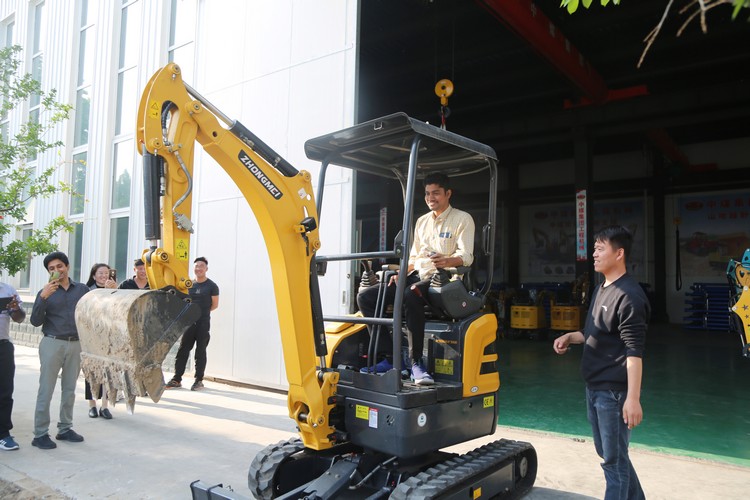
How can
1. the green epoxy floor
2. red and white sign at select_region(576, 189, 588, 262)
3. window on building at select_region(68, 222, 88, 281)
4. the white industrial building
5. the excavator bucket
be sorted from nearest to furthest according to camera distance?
1. the excavator bucket
2. the green epoxy floor
3. the white industrial building
4. window on building at select_region(68, 222, 88, 281)
5. red and white sign at select_region(576, 189, 588, 262)

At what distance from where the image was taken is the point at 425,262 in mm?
3938

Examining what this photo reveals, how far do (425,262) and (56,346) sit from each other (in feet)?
12.5

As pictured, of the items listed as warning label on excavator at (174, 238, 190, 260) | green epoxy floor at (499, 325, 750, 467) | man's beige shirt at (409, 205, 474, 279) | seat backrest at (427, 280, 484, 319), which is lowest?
green epoxy floor at (499, 325, 750, 467)

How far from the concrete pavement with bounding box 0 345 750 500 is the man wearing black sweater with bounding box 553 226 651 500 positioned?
46.2 inches

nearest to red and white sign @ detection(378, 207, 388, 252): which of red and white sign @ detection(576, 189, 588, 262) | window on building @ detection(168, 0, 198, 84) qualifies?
red and white sign @ detection(576, 189, 588, 262)

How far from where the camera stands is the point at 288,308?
3.43 meters

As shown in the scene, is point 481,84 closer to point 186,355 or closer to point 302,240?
point 186,355

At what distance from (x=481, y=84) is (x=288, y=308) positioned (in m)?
12.5

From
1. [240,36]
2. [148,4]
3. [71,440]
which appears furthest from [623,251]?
[148,4]

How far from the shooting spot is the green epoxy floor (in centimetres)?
551

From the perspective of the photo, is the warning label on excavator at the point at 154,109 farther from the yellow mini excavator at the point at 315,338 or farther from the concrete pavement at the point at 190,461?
the concrete pavement at the point at 190,461

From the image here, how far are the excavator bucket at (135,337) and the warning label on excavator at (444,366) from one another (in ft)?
5.30

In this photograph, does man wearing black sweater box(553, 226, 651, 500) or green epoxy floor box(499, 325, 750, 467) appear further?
green epoxy floor box(499, 325, 750, 467)

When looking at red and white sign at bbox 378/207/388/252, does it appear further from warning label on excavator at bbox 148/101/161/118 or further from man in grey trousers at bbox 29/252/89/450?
warning label on excavator at bbox 148/101/161/118
